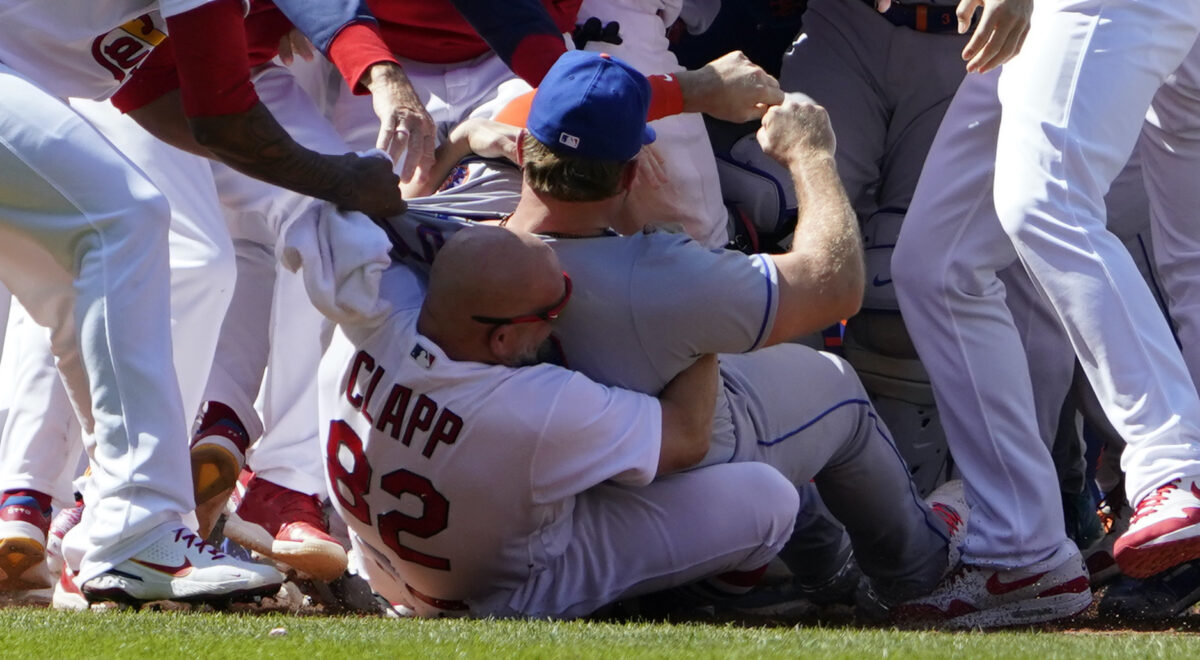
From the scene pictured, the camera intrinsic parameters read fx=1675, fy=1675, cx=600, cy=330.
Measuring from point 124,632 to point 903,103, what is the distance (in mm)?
3032

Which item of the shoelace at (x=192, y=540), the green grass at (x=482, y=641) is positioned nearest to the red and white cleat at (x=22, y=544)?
the green grass at (x=482, y=641)

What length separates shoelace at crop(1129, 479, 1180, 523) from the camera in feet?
11.3

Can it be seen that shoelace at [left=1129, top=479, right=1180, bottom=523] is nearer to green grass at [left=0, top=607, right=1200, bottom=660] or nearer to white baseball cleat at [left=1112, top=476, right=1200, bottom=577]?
white baseball cleat at [left=1112, top=476, right=1200, bottom=577]

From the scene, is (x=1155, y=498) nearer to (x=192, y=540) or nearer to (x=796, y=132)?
(x=796, y=132)

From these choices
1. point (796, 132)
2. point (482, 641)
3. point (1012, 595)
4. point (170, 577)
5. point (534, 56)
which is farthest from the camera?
point (534, 56)

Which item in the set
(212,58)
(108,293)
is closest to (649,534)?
(108,293)

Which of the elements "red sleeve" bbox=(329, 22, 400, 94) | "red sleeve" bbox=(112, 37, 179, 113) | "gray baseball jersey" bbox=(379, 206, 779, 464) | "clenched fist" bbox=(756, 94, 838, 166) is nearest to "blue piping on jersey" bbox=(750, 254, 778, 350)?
"gray baseball jersey" bbox=(379, 206, 779, 464)

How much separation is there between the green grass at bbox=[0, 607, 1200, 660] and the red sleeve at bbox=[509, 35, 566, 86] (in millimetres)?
1389

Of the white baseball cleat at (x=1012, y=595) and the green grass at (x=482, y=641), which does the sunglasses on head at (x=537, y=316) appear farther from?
the white baseball cleat at (x=1012, y=595)

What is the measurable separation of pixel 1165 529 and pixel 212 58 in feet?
6.93

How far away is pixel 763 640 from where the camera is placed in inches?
115

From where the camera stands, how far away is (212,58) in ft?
10.7

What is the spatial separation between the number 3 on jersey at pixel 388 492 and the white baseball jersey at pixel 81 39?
883 millimetres

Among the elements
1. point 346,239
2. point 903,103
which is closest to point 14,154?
point 346,239
